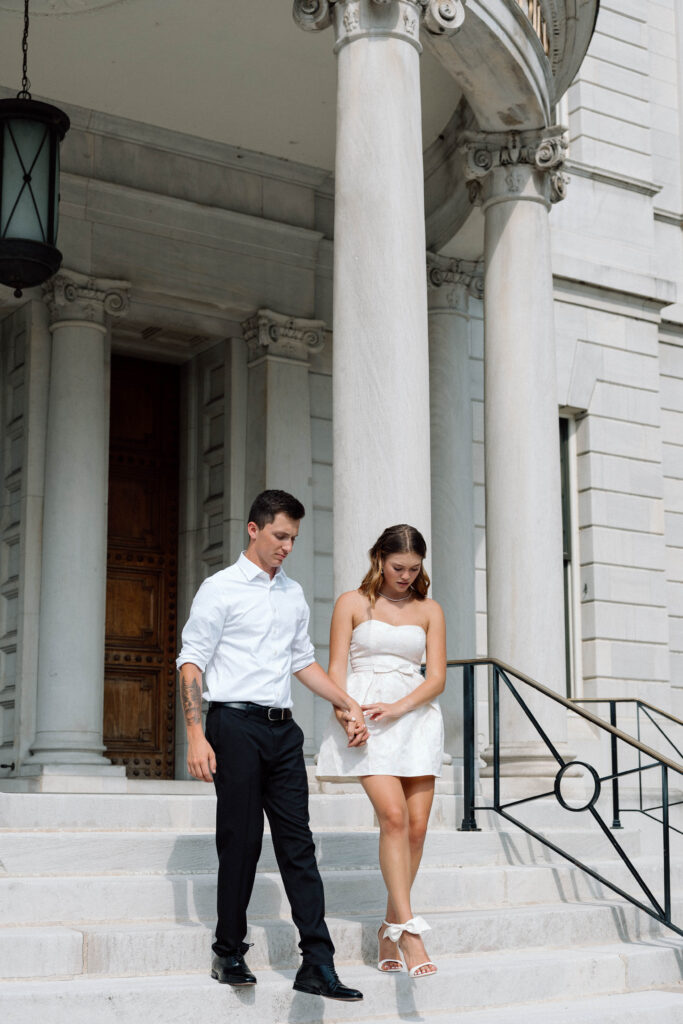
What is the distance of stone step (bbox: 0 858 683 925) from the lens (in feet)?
22.1

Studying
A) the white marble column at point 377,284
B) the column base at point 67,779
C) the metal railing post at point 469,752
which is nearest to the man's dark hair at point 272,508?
the white marble column at point 377,284

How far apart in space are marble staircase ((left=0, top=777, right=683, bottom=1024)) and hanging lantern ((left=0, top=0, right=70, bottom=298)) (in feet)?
13.4

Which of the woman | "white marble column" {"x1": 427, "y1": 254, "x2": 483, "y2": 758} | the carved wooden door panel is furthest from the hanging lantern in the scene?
"white marble column" {"x1": 427, "y1": 254, "x2": 483, "y2": 758}

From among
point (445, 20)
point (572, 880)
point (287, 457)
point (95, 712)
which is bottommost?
point (572, 880)

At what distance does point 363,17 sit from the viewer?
10000mm

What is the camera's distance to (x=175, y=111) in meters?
14.2

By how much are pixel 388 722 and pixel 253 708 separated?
33.2 inches

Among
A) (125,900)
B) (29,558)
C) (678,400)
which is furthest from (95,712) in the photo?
(678,400)

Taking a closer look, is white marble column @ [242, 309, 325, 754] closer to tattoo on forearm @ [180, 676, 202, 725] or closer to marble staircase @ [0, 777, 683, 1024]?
marble staircase @ [0, 777, 683, 1024]

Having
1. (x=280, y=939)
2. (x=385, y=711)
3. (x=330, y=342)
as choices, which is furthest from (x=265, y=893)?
(x=330, y=342)

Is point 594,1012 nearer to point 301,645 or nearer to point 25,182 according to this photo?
point 301,645

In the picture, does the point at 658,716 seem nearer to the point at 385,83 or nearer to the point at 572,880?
the point at 572,880

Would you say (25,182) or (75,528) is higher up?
(25,182)

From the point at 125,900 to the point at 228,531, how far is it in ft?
26.8
